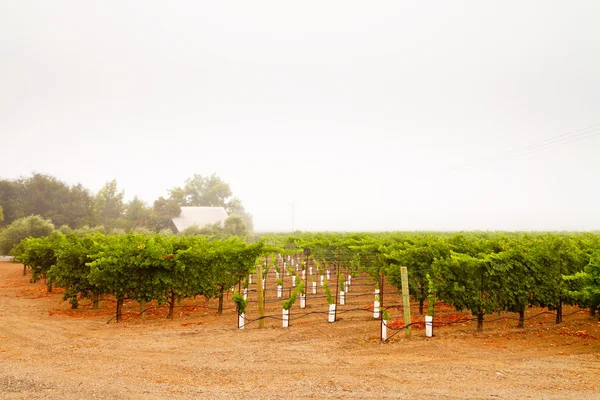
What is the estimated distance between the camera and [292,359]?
25.8ft

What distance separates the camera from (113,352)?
833cm

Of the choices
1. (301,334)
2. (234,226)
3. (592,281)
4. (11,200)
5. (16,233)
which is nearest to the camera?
(592,281)

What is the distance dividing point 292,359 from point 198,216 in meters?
61.3

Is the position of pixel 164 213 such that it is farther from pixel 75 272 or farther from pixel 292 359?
pixel 292 359

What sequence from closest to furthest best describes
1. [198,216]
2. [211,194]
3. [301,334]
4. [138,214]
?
A: 1. [301,334]
2. [138,214]
3. [198,216]
4. [211,194]

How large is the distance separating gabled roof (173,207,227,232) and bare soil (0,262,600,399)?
48.6 m

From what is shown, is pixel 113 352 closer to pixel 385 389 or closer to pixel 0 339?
pixel 0 339

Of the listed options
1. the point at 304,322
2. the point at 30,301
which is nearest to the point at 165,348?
the point at 304,322

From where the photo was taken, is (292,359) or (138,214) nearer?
(292,359)

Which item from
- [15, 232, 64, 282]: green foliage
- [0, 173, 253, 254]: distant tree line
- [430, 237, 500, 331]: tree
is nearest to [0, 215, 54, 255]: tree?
[0, 173, 253, 254]: distant tree line

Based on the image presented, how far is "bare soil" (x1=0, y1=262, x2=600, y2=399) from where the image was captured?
20.4 feet

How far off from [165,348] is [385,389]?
529 cm

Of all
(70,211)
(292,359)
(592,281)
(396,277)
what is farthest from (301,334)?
(70,211)

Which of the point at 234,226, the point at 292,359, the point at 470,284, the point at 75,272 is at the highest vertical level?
the point at 234,226
